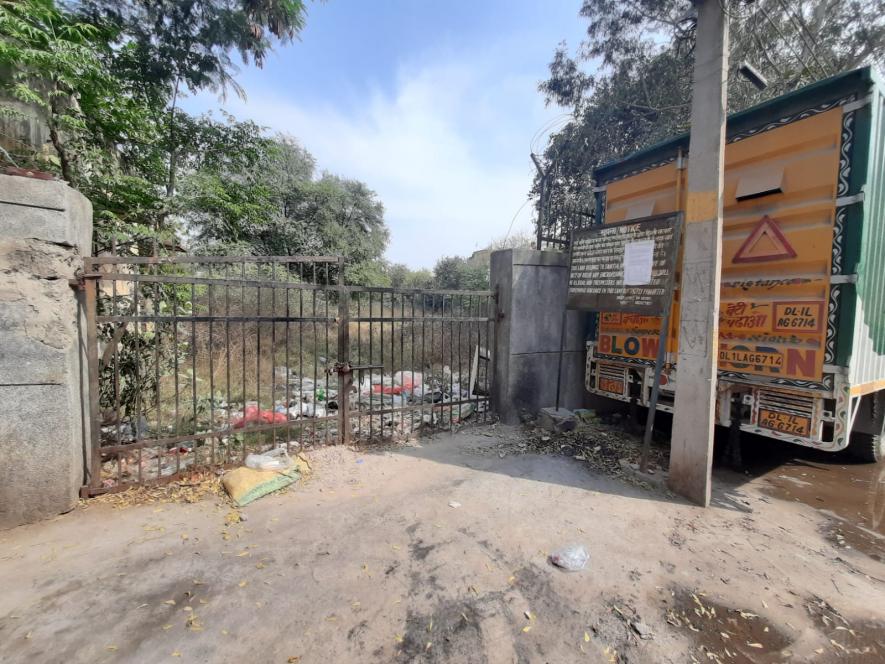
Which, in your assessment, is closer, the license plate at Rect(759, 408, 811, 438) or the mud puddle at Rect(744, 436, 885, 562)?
the mud puddle at Rect(744, 436, 885, 562)

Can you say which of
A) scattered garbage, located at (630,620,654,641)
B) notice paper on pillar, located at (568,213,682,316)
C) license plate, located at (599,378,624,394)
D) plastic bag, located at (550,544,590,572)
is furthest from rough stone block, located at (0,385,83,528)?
license plate, located at (599,378,624,394)

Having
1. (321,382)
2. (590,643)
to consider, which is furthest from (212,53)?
(590,643)

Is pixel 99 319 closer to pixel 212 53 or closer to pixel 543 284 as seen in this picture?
pixel 543 284

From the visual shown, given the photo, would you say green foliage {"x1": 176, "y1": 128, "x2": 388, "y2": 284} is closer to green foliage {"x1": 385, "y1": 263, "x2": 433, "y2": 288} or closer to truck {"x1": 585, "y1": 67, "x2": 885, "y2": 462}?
green foliage {"x1": 385, "y1": 263, "x2": 433, "y2": 288}

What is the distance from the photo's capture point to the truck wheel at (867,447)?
14.6 feet

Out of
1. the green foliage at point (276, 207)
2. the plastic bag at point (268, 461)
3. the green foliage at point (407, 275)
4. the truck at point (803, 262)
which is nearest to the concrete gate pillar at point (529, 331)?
the truck at point (803, 262)

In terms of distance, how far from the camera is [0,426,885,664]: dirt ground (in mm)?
1972

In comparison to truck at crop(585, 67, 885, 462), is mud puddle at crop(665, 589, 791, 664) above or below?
below

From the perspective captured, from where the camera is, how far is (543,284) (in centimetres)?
531

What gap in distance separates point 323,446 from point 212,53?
33.0ft

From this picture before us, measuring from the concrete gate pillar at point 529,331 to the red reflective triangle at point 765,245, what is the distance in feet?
6.77

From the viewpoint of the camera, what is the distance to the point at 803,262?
3.36 meters

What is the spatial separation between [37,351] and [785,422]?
5912 millimetres

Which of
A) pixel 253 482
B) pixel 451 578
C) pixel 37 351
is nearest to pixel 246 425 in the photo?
pixel 253 482
